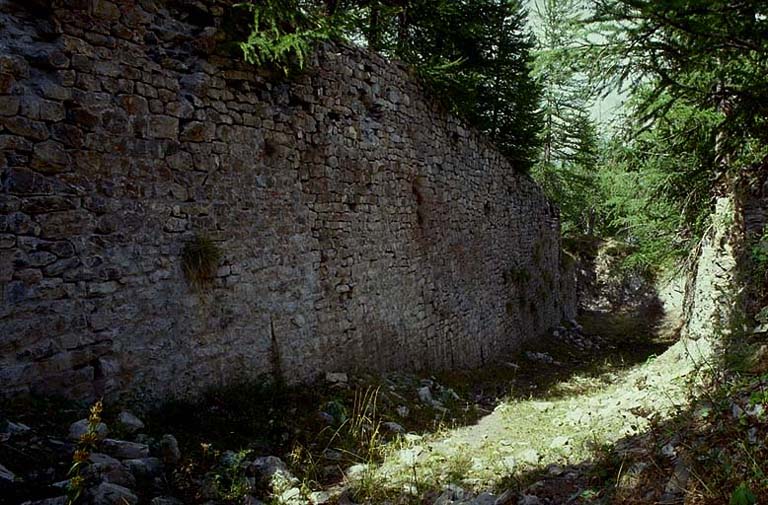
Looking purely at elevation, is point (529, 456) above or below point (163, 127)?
below

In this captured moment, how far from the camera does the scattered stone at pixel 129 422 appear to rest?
13.0 ft

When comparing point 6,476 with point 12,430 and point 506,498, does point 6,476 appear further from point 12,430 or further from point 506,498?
point 506,498

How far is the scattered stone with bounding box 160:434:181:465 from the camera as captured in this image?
12.6 ft

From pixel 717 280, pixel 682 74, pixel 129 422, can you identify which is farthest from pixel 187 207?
pixel 717 280

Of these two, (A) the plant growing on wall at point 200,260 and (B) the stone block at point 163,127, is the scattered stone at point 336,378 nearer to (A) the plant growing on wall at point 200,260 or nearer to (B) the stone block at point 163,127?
(A) the plant growing on wall at point 200,260

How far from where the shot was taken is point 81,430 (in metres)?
3.61

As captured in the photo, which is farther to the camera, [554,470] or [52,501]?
[554,470]

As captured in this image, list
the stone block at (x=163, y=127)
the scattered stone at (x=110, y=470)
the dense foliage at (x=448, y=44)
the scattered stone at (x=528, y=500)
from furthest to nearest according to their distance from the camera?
the dense foliage at (x=448, y=44) < the stone block at (x=163, y=127) < the scattered stone at (x=528, y=500) < the scattered stone at (x=110, y=470)

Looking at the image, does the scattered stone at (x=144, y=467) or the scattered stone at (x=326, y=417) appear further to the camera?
the scattered stone at (x=326, y=417)

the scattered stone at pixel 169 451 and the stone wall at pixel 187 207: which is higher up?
the stone wall at pixel 187 207

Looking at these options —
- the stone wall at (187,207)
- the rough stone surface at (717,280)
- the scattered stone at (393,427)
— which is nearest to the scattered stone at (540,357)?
the rough stone surface at (717,280)

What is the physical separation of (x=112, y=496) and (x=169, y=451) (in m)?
0.81

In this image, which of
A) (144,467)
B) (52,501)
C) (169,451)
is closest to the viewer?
(52,501)

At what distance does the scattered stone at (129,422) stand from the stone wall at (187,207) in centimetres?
30
